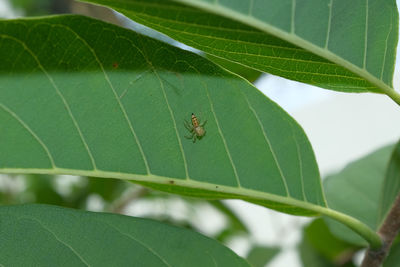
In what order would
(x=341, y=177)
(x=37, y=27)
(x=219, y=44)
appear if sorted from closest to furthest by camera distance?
(x=37, y=27), (x=219, y=44), (x=341, y=177)

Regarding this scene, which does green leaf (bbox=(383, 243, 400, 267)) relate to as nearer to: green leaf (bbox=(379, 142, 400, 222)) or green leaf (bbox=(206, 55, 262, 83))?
green leaf (bbox=(379, 142, 400, 222))

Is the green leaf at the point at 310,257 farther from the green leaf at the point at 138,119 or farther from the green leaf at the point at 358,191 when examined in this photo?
the green leaf at the point at 138,119

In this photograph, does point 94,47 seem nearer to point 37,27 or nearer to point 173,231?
point 37,27

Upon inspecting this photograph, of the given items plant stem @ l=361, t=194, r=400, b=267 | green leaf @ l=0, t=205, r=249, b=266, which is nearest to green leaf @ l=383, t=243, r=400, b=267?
plant stem @ l=361, t=194, r=400, b=267

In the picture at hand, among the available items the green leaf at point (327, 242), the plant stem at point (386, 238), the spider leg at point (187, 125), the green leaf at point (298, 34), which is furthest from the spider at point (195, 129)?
the green leaf at point (327, 242)

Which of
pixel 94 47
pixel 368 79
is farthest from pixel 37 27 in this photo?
pixel 368 79

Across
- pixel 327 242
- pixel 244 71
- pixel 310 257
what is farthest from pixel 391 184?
pixel 310 257
